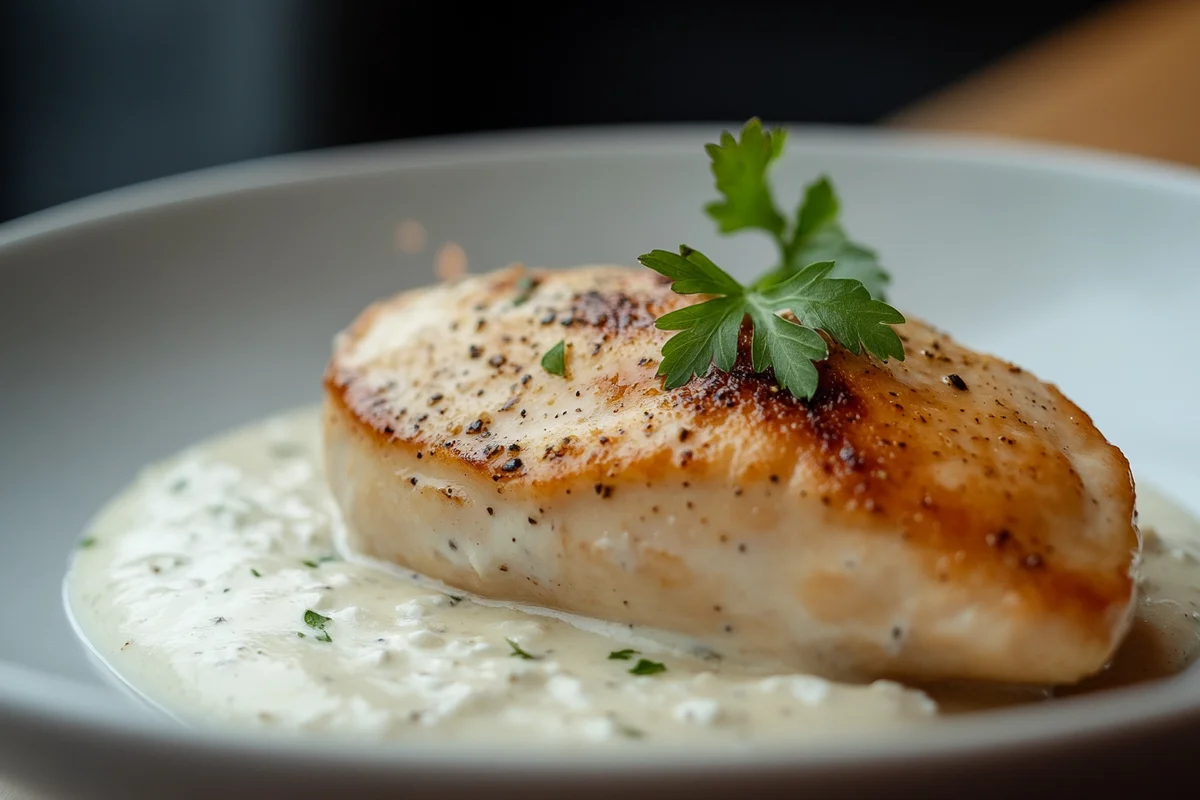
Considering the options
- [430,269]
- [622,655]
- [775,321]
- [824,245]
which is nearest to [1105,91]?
[824,245]

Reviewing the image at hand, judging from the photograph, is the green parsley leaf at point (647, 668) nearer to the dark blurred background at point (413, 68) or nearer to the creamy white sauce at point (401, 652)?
the creamy white sauce at point (401, 652)

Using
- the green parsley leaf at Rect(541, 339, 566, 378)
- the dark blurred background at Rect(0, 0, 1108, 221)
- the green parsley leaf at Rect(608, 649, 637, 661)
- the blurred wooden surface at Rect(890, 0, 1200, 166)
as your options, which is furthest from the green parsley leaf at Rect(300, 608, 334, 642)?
the dark blurred background at Rect(0, 0, 1108, 221)

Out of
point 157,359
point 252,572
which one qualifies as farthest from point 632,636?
point 157,359

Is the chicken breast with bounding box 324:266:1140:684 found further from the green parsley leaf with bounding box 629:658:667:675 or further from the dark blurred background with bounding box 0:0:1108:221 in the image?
the dark blurred background with bounding box 0:0:1108:221

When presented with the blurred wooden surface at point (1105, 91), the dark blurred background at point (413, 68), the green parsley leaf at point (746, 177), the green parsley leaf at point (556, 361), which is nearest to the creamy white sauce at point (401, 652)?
the green parsley leaf at point (556, 361)

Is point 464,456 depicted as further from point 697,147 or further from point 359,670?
point 697,147
